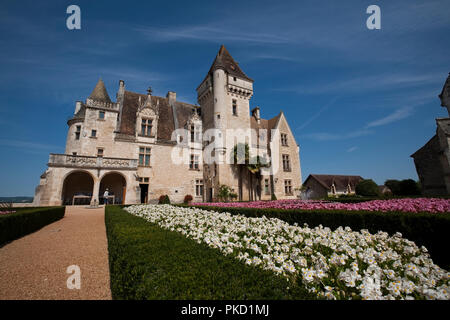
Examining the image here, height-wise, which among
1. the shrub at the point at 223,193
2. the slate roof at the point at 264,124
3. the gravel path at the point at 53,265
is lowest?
the gravel path at the point at 53,265

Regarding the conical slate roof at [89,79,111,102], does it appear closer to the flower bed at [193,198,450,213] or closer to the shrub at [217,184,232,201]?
the shrub at [217,184,232,201]

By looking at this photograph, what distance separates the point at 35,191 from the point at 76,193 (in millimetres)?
3336

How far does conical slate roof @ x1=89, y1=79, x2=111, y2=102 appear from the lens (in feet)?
66.2

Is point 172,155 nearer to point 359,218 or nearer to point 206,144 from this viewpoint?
point 206,144

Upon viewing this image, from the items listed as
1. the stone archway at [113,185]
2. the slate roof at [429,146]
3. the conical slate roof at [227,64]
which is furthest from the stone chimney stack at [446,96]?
the stone archway at [113,185]

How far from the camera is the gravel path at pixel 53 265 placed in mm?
3436

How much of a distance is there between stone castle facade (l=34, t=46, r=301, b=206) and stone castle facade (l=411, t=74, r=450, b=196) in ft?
41.4

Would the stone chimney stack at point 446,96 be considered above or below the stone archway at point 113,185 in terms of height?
above

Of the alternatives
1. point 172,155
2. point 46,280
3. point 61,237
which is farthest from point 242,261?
point 172,155

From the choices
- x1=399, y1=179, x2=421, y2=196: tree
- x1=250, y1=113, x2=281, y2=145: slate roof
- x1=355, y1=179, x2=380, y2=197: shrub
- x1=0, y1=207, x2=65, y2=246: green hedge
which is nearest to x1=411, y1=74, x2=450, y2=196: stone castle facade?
x1=399, y1=179, x2=421, y2=196: tree

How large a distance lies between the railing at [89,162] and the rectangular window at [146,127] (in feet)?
13.2

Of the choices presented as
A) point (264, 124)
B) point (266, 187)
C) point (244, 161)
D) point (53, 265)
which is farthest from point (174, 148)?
point (53, 265)

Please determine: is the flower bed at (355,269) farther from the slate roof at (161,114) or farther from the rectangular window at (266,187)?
the slate roof at (161,114)

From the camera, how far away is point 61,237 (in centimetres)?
700
